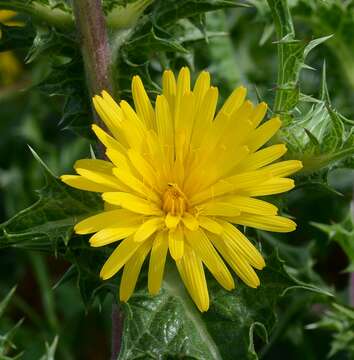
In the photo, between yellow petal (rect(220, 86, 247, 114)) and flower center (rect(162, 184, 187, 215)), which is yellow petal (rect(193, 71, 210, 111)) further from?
flower center (rect(162, 184, 187, 215))

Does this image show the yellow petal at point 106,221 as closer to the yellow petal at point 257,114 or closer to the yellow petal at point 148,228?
the yellow petal at point 148,228

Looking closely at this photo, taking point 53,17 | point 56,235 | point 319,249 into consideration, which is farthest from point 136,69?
point 319,249

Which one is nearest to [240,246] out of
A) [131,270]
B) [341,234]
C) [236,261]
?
[236,261]

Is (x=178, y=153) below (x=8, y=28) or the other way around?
below

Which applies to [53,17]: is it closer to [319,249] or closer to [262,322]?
[262,322]

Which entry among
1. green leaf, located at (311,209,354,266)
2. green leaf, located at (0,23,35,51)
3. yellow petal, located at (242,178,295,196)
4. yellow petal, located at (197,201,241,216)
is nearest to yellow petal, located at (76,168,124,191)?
yellow petal, located at (197,201,241,216)

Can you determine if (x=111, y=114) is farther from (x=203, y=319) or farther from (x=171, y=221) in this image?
(x=203, y=319)
